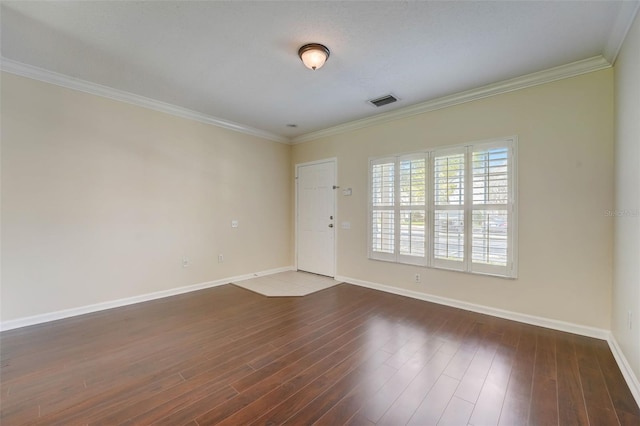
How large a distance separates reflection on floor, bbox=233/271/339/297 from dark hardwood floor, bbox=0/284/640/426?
0.86 meters

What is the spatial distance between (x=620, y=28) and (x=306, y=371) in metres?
3.71

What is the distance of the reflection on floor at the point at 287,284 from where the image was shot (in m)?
4.23

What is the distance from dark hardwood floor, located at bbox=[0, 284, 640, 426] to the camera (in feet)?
5.64

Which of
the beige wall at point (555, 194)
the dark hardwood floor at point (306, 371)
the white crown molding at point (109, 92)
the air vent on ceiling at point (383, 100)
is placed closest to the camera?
the dark hardwood floor at point (306, 371)

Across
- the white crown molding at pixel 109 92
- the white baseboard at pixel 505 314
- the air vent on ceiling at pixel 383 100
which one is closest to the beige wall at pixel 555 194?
the white baseboard at pixel 505 314

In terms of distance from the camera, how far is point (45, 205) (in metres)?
3.07

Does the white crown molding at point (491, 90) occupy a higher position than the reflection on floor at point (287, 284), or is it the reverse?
the white crown molding at point (491, 90)

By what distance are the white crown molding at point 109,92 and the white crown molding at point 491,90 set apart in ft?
6.67

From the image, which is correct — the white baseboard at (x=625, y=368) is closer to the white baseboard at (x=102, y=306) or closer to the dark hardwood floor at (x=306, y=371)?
the dark hardwood floor at (x=306, y=371)

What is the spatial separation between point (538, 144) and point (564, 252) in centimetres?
119

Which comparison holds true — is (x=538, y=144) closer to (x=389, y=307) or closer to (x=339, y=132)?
(x=389, y=307)

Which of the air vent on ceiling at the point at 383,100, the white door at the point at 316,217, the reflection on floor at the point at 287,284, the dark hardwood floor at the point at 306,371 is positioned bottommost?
the dark hardwood floor at the point at 306,371

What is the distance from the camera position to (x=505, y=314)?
322 cm

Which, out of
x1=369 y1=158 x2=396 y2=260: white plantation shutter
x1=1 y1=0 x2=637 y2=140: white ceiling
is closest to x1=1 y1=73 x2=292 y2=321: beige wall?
x1=1 y1=0 x2=637 y2=140: white ceiling
